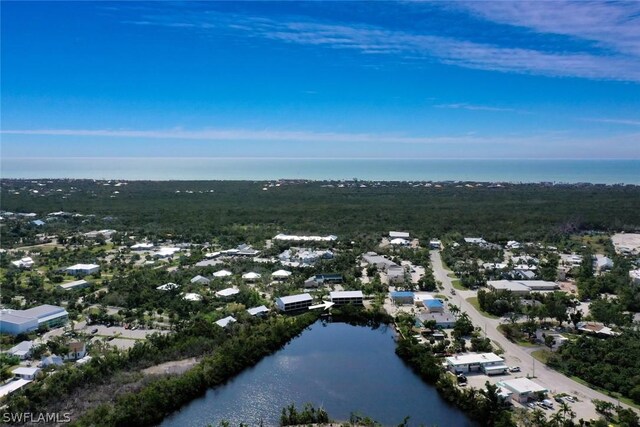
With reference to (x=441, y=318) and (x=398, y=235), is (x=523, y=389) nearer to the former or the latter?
(x=441, y=318)

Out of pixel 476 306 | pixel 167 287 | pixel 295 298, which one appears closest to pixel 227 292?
pixel 167 287

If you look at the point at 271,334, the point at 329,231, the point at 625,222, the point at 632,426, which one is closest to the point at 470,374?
the point at 632,426

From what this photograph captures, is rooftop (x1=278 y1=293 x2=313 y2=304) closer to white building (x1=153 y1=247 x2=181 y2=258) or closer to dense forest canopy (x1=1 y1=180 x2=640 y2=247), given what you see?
white building (x1=153 y1=247 x2=181 y2=258)

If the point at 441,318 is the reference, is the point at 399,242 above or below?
above

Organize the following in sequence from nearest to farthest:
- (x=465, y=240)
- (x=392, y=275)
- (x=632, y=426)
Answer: (x=632, y=426), (x=392, y=275), (x=465, y=240)

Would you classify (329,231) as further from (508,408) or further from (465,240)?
(508,408)

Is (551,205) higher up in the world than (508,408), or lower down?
higher up
